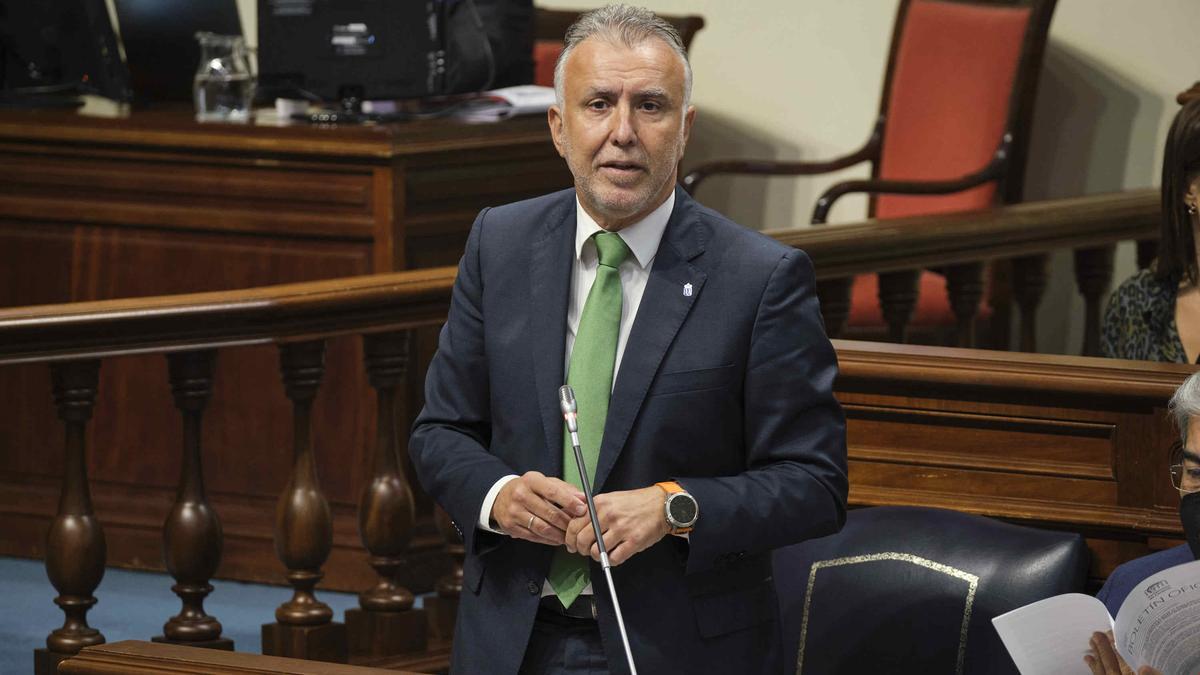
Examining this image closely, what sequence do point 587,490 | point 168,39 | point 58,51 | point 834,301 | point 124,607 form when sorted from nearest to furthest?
point 587,490, point 834,301, point 124,607, point 58,51, point 168,39

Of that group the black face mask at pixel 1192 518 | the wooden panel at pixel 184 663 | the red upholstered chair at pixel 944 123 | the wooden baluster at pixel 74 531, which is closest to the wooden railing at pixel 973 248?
the red upholstered chair at pixel 944 123

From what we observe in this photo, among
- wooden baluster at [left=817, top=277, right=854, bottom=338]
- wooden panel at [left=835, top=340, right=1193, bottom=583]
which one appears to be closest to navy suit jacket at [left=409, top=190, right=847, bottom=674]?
wooden panel at [left=835, top=340, right=1193, bottom=583]

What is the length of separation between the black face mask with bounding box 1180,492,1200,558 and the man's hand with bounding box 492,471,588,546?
75cm

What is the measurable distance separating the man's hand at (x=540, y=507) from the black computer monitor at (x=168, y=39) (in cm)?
355

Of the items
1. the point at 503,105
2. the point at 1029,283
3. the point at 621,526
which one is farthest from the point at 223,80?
the point at 621,526

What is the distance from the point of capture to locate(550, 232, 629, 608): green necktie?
213 centimetres

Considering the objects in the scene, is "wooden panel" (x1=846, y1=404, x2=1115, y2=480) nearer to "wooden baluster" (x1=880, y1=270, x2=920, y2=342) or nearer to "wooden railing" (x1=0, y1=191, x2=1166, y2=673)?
"wooden railing" (x1=0, y1=191, x2=1166, y2=673)

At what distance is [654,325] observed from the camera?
213 cm

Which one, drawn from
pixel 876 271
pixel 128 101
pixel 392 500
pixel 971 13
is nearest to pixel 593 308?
pixel 392 500

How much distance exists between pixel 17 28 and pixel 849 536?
3.32 m

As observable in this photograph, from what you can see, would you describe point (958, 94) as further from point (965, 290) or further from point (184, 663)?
point (184, 663)

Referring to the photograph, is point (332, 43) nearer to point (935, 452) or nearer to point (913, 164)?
point (913, 164)

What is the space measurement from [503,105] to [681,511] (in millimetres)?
2874

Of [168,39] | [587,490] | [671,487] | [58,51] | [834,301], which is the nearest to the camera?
[587,490]
